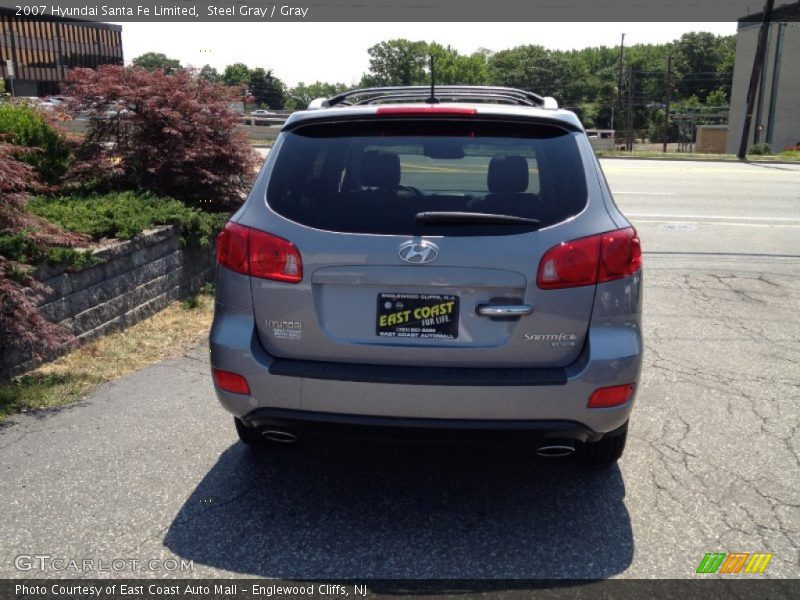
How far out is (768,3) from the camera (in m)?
35.4

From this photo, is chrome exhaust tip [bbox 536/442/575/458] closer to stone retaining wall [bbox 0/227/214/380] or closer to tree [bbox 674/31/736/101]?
stone retaining wall [bbox 0/227/214/380]

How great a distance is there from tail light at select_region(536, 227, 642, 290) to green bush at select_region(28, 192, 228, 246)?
4.29 meters

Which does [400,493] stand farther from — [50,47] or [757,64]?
[50,47]

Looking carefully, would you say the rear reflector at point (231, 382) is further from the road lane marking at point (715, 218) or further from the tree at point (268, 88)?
the tree at point (268, 88)

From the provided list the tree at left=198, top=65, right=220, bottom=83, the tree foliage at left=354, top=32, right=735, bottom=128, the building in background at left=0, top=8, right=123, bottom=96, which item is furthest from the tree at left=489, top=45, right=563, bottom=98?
the tree at left=198, top=65, right=220, bottom=83

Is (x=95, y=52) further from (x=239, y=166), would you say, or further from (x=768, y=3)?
(x=239, y=166)

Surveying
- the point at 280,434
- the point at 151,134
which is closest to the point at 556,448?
the point at 280,434

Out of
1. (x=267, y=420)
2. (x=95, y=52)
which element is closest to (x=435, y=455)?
(x=267, y=420)

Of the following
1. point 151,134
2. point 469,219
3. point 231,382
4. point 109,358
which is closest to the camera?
point 469,219

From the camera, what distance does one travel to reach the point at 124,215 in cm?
693

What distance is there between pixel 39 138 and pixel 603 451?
6635mm

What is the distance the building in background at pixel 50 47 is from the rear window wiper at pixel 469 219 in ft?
308

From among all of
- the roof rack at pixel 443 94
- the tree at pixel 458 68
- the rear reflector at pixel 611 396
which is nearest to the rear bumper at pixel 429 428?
the rear reflector at pixel 611 396

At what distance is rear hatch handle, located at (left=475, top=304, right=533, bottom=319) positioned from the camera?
323 centimetres
